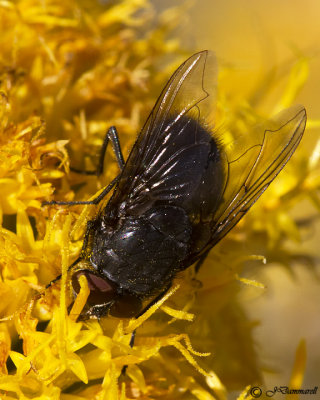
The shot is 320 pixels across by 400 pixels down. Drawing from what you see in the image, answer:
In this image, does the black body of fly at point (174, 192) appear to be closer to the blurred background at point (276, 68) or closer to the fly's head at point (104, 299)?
the fly's head at point (104, 299)

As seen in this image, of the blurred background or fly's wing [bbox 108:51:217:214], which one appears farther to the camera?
the blurred background

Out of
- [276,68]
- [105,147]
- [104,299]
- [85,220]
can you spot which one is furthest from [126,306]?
[276,68]

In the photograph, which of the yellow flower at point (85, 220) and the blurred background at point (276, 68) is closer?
the yellow flower at point (85, 220)

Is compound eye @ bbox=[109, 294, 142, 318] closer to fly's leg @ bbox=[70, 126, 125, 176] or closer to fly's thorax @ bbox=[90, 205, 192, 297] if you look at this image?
fly's thorax @ bbox=[90, 205, 192, 297]

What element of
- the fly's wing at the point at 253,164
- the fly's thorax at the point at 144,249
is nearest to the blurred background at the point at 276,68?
the fly's wing at the point at 253,164

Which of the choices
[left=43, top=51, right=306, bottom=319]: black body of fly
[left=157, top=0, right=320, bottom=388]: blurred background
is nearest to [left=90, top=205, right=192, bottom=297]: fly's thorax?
[left=43, top=51, right=306, bottom=319]: black body of fly

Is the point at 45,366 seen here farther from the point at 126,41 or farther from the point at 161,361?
the point at 126,41
